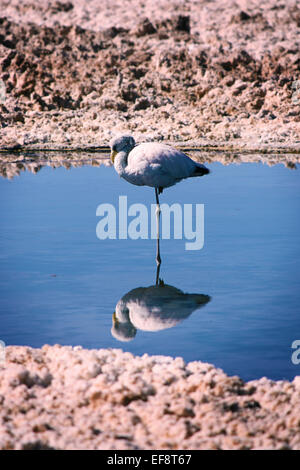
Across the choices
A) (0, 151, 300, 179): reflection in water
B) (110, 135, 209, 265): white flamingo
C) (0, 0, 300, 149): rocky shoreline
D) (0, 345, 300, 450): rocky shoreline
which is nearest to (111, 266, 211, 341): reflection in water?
(0, 345, 300, 450): rocky shoreline

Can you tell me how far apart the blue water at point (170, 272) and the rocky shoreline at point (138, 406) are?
2.16ft

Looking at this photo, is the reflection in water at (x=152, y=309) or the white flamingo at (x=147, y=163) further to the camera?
the white flamingo at (x=147, y=163)

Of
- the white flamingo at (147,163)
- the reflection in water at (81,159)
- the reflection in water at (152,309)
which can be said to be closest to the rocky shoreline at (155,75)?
the reflection in water at (81,159)

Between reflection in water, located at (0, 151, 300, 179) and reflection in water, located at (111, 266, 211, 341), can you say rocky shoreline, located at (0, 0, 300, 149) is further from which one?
reflection in water, located at (111, 266, 211, 341)

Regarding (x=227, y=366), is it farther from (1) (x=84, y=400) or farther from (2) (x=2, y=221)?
(2) (x=2, y=221)

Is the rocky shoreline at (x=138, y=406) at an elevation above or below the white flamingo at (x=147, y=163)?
below

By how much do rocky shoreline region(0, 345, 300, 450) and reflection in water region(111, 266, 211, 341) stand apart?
103 centimetres

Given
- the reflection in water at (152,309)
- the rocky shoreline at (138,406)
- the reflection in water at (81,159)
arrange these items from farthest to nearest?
the reflection in water at (81,159)
the reflection in water at (152,309)
the rocky shoreline at (138,406)

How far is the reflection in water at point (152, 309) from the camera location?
567 centimetres

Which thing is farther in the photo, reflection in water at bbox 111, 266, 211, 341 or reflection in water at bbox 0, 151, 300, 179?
reflection in water at bbox 0, 151, 300, 179

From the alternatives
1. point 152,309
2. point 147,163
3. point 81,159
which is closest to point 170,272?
point 152,309

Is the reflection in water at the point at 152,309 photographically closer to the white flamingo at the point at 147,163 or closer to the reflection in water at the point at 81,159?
the white flamingo at the point at 147,163

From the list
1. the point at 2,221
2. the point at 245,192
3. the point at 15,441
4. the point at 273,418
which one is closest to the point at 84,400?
the point at 15,441

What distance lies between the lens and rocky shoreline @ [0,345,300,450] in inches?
144
